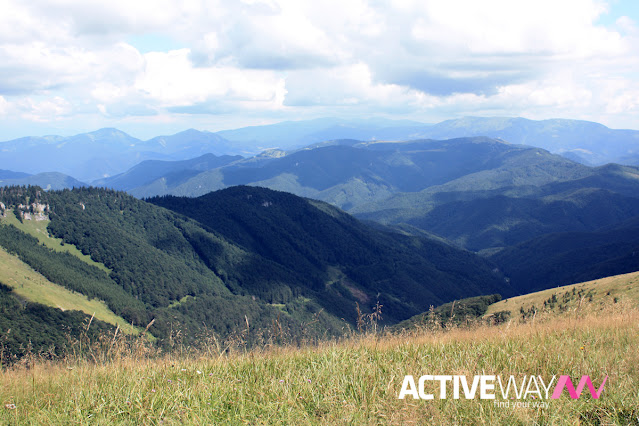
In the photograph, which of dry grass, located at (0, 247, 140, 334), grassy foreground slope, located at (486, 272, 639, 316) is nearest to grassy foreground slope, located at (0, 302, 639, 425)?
grassy foreground slope, located at (486, 272, 639, 316)

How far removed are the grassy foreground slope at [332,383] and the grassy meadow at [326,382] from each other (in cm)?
2

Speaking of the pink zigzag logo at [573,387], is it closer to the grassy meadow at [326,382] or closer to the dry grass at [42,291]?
the grassy meadow at [326,382]

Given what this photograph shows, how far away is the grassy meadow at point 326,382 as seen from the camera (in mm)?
4422

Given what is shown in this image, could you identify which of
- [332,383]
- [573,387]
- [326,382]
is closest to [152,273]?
[326,382]

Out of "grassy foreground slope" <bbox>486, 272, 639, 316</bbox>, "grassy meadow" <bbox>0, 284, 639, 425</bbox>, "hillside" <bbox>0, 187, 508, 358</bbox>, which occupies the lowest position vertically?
"hillside" <bbox>0, 187, 508, 358</bbox>

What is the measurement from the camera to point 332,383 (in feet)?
16.8

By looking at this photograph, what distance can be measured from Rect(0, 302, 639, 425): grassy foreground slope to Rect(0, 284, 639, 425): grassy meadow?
0.02 m

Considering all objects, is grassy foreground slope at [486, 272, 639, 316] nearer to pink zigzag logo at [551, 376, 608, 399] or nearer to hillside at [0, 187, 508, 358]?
pink zigzag logo at [551, 376, 608, 399]

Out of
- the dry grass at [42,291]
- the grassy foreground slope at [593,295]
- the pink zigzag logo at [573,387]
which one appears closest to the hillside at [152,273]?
the dry grass at [42,291]

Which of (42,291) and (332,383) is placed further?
(42,291)

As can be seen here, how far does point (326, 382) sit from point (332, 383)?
0.42ft

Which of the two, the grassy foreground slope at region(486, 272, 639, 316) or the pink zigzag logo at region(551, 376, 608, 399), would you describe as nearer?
the pink zigzag logo at region(551, 376, 608, 399)

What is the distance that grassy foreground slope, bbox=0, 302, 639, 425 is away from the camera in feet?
14.5

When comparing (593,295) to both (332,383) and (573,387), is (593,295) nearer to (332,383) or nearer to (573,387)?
(573,387)
